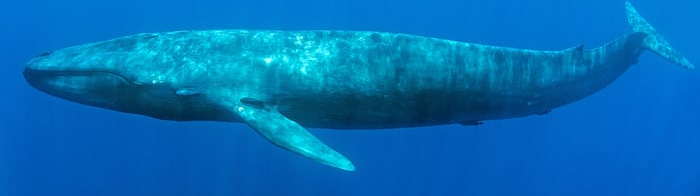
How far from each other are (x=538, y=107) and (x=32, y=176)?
24189mm

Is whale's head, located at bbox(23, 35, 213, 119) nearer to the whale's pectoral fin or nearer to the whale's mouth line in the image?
the whale's mouth line

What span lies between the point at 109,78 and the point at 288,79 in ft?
8.83

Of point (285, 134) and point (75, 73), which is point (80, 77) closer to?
point (75, 73)

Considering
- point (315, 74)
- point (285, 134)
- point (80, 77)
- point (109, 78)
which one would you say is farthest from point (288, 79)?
point (80, 77)

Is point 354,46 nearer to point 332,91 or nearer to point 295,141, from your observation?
point 332,91

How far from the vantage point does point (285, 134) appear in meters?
7.69

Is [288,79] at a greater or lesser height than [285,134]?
greater

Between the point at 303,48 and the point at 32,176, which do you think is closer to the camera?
the point at 303,48

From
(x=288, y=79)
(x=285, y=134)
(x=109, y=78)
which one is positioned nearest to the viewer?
(x=285, y=134)

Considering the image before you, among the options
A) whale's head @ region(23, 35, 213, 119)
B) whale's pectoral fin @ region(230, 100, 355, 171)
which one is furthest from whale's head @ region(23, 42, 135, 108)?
whale's pectoral fin @ region(230, 100, 355, 171)

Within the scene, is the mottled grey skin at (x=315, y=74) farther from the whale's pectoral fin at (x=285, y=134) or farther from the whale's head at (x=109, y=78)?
the whale's pectoral fin at (x=285, y=134)

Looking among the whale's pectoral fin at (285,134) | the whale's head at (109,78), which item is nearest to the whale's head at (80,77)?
the whale's head at (109,78)

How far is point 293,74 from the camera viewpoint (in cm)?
884

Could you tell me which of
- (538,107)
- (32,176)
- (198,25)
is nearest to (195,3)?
(198,25)
